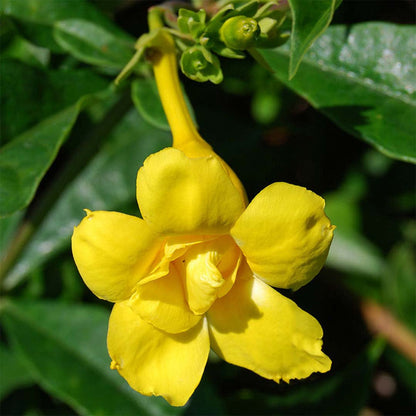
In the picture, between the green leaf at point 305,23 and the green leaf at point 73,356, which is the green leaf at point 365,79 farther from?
the green leaf at point 73,356

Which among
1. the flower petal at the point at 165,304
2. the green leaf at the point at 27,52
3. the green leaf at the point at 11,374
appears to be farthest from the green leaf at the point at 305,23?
the green leaf at the point at 11,374

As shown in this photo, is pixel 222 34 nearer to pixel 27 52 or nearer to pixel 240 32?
pixel 240 32

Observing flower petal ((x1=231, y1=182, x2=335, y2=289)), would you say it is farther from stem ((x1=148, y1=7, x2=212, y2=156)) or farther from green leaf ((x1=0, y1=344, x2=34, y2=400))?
green leaf ((x1=0, y1=344, x2=34, y2=400))

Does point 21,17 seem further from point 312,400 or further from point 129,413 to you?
point 312,400

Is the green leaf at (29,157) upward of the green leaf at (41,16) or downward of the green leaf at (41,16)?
downward

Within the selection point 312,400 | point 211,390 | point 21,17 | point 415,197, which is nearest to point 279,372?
point 211,390

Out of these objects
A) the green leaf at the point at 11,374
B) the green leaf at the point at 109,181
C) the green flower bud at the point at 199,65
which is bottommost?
the green leaf at the point at 11,374

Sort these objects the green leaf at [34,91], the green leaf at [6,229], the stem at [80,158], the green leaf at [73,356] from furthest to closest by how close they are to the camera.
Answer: the green leaf at [6,229] < the green leaf at [73,356] < the stem at [80,158] < the green leaf at [34,91]
